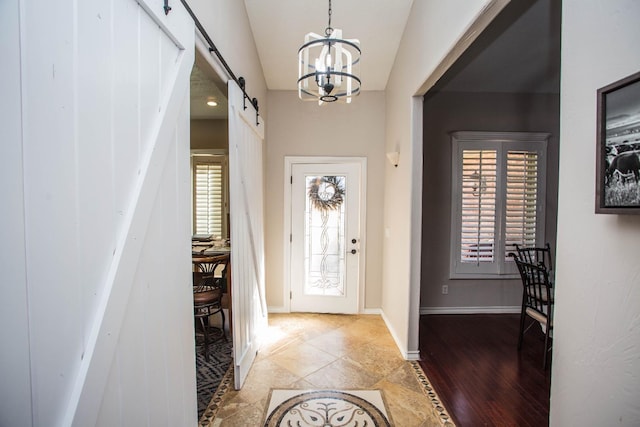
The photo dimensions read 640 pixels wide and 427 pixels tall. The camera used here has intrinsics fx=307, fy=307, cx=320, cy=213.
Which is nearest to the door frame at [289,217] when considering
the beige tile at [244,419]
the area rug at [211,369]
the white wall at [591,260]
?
the area rug at [211,369]

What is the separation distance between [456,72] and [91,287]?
386 cm

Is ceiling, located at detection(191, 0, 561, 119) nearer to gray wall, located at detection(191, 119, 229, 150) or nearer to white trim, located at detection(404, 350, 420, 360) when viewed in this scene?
gray wall, located at detection(191, 119, 229, 150)

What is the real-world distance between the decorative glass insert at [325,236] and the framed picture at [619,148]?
3.39 meters

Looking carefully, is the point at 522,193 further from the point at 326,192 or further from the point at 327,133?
the point at 327,133

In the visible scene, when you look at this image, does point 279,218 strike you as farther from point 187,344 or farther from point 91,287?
point 91,287

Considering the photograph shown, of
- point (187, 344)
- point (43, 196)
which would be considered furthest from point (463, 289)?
point (43, 196)

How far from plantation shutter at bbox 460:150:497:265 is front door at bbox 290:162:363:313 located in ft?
4.67

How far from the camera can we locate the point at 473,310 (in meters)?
4.26

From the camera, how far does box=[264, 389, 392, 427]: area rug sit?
211cm

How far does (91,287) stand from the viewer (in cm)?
90

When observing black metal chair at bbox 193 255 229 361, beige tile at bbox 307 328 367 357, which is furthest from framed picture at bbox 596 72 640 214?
black metal chair at bbox 193 255 229 361

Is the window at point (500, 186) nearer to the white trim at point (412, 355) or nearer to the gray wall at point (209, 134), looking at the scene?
the white trim at point (412, 355)

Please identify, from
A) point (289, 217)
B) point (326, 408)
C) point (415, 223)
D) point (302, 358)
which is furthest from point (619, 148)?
point (289, 217)

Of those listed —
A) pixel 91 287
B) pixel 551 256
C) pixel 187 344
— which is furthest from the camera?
pixel 551 256
